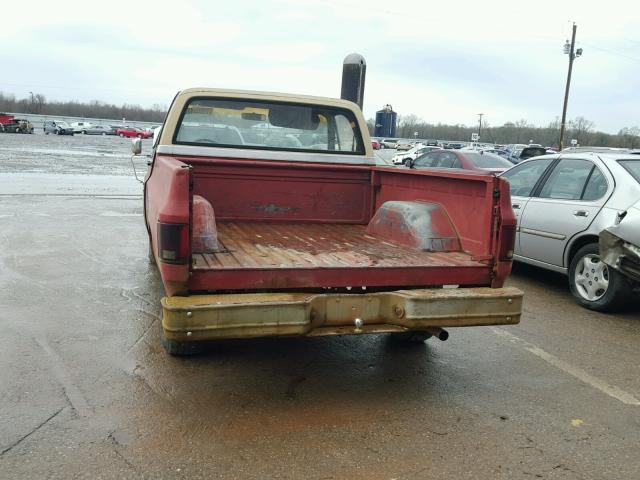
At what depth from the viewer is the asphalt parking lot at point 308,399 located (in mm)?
3127

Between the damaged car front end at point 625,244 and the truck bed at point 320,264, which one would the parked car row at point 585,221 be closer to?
the damaged car front end at point 625,244

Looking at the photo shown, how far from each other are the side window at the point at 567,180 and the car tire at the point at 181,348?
4.50 m

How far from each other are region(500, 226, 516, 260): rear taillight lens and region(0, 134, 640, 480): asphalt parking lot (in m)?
0.94

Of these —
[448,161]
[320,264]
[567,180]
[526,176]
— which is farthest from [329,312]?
[448,161]

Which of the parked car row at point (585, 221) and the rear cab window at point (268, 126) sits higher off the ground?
the rear cab window at point (268, 126)

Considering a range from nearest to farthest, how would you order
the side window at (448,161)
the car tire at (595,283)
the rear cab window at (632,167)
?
the car tire at (595,283) < the rear cab window at (632,167) < the side window at (448,161)

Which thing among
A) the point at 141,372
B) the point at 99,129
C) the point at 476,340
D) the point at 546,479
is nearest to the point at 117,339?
the point at 141,372

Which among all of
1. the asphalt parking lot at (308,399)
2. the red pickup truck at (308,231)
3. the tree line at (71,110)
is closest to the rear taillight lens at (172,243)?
the red pickup truck at (308,231)

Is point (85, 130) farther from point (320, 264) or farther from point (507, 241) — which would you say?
point (507, 241)

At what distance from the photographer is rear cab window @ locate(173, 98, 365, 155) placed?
5.57 m

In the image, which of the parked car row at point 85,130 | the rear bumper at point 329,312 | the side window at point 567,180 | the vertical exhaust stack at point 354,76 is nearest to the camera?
the rear bumper at point 329,312

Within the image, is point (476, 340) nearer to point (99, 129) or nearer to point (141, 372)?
point (141, 372)

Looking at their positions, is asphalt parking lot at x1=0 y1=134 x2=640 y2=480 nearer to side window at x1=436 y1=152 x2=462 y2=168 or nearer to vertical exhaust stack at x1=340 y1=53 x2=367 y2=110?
Result: vertical exhaust stack at x1=340 y1=53 x2=367 y2=110

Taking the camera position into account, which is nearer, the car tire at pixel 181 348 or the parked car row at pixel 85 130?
the car tire at pixel 181 348
